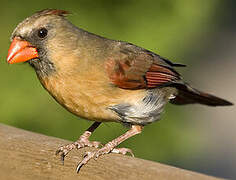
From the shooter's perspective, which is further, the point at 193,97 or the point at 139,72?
the point at 193,97

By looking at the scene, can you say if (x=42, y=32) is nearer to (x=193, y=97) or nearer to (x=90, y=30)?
(x=193, y=97)

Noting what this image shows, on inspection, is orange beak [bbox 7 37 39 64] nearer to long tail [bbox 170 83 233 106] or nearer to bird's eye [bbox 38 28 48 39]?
bird's eye [bbox 38 28 48 39]

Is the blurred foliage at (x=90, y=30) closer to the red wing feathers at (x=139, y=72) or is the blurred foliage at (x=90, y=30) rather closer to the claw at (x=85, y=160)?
the red wing feathers at (x=139, y=72)

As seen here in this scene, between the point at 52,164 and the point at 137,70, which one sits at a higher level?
the point at 137,70

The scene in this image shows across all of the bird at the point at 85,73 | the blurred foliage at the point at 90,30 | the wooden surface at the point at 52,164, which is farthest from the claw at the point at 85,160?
the blurred foliage at the point at 90,30

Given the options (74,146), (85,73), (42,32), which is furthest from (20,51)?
(74,146)

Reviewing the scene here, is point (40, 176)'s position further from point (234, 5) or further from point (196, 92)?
point (234, 5)

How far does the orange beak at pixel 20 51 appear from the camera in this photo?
2.98 meters

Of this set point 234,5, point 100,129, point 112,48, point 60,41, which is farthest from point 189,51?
point 234,5

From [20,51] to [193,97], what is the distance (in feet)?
4.50

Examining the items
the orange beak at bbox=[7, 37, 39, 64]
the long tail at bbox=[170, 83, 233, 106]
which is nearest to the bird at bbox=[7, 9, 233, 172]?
the orange beak at bbox=[7, 37, 39, 64]

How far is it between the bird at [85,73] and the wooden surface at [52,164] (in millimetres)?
157

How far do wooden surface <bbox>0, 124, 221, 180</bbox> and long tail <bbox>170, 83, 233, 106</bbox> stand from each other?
3.84 feet

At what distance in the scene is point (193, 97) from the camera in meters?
3.80
